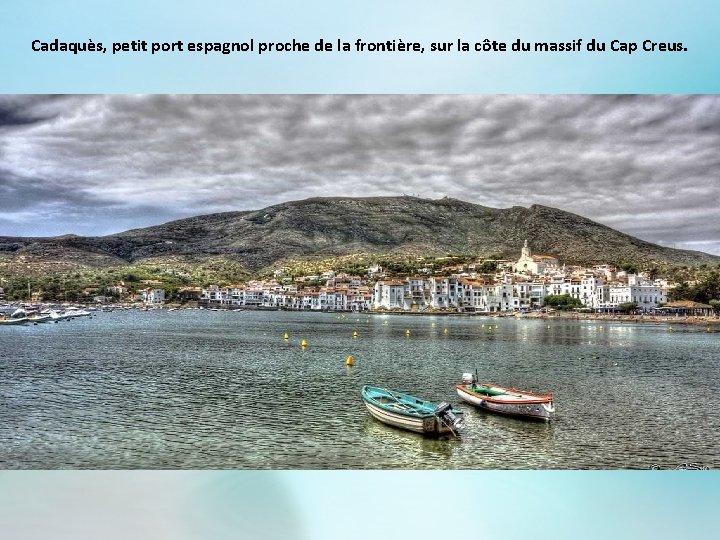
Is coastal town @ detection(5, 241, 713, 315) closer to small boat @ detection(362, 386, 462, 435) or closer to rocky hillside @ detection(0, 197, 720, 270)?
rocky hillside @ detection(0, 197, 720, 270)

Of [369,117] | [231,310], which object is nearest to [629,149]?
[369,117]

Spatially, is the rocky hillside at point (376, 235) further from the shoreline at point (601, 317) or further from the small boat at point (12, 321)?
the small boat at point (12, 321)

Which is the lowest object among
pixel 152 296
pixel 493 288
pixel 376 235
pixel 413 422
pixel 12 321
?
pixel 413 422

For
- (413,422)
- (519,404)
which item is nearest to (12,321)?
(413,422)

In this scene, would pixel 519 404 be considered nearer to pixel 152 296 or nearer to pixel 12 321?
pixel 152 296

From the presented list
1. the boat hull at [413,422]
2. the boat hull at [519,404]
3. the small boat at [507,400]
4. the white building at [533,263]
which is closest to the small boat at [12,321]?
the boat hull at [413,422]

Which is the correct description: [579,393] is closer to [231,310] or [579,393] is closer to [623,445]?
[623,445]
